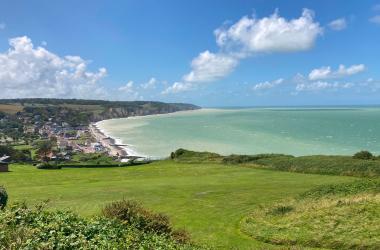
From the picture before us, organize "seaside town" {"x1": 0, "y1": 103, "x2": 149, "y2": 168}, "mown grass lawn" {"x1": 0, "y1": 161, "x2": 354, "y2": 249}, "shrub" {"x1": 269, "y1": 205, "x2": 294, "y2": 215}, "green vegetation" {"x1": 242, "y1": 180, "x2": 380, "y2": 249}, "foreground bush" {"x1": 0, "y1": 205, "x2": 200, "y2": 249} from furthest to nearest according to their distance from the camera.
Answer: "seaside town" {"x1": 0, "y1": 103, "x2": 149, "y2": 168}
"shrub" {"x1": 269, "y1": 205, "x2": 294, "y2": 215}
"mown grass lawn" {"x1": 0, "y1": 161, "x2": 354, "y2": 249}
"green vegetation" {"x1": 242, "y1": 180, "x2": 380, "y2": 249}
"foreground bush" {"x1": 0, "y1": 205, "x2": 200, "y2": 249}

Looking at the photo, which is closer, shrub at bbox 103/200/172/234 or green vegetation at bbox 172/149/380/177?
shrub at bbox 103/200/172/234

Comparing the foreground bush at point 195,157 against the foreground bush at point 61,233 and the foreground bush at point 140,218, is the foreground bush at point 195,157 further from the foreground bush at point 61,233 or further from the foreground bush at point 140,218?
the foreground bush at point 61,233

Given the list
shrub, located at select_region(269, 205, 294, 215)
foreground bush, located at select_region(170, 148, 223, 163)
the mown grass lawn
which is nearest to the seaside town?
foreground bush, located at select_region(170, 148, 223, 163)

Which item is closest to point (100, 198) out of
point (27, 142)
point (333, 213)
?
point (333, 213)

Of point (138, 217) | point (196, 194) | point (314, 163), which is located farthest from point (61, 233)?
point (314, 163)

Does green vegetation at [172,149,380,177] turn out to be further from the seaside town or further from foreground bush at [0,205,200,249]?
foreground bush at [0,205,200,249]

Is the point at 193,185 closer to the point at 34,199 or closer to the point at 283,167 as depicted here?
the point at 34,199
